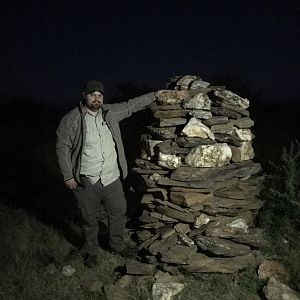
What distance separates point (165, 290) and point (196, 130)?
6.19 ft

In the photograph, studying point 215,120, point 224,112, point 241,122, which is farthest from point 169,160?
point 241,122

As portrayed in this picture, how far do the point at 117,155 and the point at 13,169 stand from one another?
4.71 meters

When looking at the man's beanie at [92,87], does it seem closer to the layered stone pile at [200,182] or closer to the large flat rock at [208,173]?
the layered stone pile at [200,182]

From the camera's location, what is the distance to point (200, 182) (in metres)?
4.53

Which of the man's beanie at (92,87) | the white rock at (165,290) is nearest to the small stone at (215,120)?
the man's beanie at (92,87)

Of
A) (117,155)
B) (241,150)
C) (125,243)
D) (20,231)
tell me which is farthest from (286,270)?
(20,231)

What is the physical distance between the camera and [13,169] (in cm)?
868

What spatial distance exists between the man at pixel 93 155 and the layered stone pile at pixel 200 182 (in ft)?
1.19

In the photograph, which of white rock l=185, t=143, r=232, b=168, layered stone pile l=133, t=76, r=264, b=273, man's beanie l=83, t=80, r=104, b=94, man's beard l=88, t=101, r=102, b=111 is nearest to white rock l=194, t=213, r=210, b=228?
layered stone pile l=133, t=76, r=264, b=273

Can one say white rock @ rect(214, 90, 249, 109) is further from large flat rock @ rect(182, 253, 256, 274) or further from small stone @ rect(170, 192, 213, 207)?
large flat rock @ rect(182, 253, 256, 274)

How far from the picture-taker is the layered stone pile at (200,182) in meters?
4.55

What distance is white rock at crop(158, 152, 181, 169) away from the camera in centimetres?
471

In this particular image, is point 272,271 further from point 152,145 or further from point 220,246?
point 152,145

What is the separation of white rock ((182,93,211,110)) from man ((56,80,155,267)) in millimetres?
479
